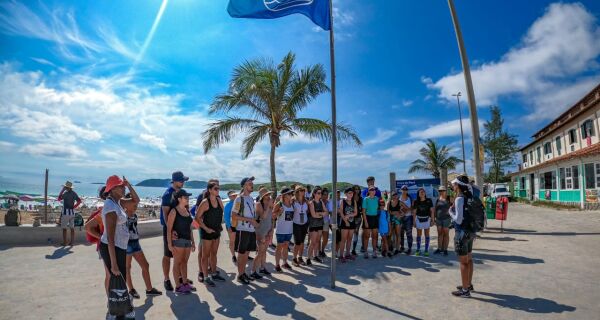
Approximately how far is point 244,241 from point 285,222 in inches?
53.9

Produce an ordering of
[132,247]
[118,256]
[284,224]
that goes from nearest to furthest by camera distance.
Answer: [118,256], [132,247], [284,224]

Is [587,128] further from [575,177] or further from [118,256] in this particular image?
[118,256]

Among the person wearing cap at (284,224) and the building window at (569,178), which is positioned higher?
the building window at (569,178)

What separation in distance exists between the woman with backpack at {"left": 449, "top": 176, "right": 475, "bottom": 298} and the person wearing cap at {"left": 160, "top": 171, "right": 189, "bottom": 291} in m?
4.52

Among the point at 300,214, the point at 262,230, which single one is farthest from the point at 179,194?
the point at 300,214

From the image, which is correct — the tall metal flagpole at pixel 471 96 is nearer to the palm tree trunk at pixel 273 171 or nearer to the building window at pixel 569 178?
the palm tree trunk at pixel 273 171

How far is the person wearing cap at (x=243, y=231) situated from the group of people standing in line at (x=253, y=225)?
0.06 feet

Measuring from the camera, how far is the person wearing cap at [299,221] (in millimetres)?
7047

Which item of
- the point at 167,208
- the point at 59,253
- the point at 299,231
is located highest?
the point at 167,208

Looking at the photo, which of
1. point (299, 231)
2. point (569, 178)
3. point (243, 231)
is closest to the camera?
point (243, 231)

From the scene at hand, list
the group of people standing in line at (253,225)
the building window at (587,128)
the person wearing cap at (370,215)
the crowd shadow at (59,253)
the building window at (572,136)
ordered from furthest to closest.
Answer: the building window at (572,136)
the building window at (587,128)
the crowd shadow at (59,253)
the person wearing cap at (370,215)
the group of people standing in line at (253,225)

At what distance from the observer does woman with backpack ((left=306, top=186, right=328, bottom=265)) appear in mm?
7242

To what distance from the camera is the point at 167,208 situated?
5246 mm

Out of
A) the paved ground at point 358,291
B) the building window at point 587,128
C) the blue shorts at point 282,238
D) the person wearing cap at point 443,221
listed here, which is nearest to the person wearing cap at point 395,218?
the paved ground at point 358,291
